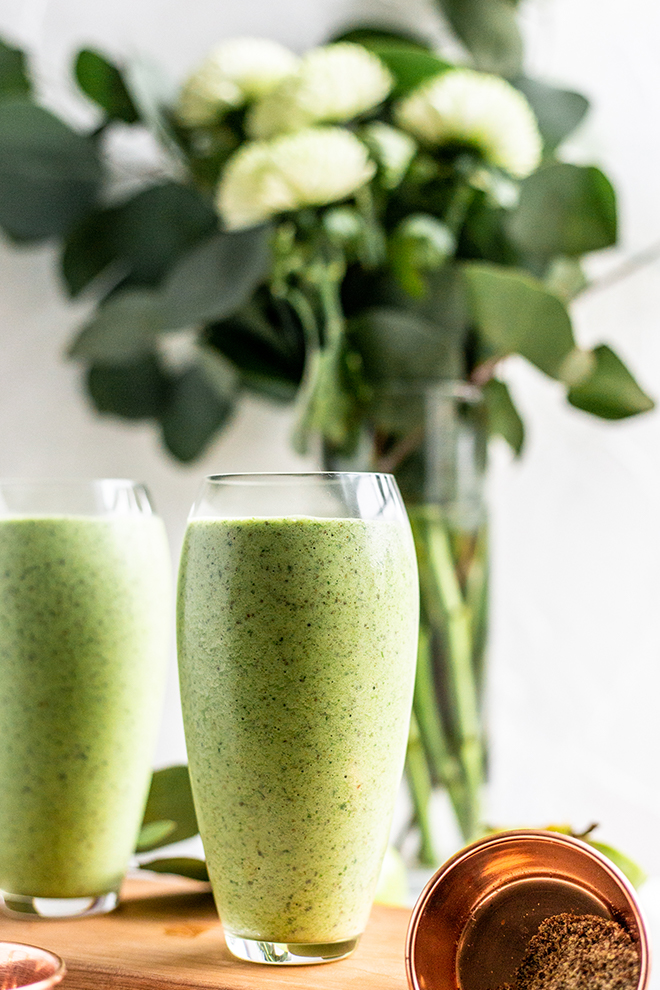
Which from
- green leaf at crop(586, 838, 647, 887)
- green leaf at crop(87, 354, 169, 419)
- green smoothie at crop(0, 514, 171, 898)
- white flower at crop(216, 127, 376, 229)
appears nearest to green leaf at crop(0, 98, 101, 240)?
green leaf at crop(87, 354, 169, 419)

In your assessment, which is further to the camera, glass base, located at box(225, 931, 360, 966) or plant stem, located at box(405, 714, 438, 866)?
plant stem, located at box(405, 714, 438, 866)

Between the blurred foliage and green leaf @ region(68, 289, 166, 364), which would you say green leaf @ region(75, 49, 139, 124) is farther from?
green leaf @ region(68, 289, 166, 364)

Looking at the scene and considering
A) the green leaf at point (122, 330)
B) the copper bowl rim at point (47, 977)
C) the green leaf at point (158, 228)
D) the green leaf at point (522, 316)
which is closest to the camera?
the copper bowl rim at point (47, 977)

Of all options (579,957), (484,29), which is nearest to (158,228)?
(484,29)

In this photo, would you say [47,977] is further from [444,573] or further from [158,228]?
[158,228]

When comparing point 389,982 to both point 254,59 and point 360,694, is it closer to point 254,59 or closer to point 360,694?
point 360,694

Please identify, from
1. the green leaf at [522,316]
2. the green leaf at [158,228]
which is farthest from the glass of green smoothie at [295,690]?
the green leaf at [158,228]

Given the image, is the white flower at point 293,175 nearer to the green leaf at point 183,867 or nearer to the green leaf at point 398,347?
the green leaf at point 398,347
